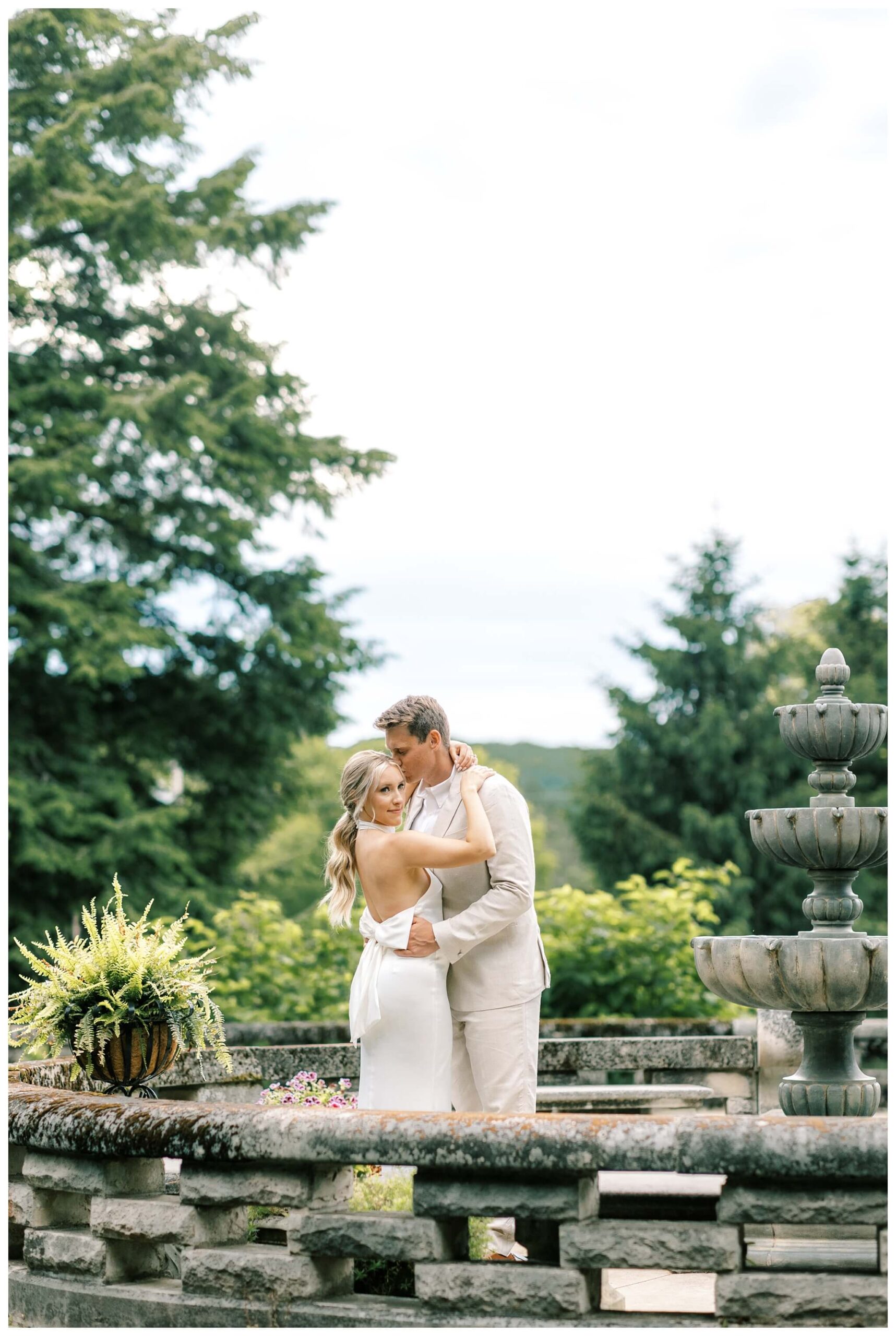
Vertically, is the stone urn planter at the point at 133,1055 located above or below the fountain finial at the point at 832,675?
below

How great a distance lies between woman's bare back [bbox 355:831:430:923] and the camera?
16.6 feet

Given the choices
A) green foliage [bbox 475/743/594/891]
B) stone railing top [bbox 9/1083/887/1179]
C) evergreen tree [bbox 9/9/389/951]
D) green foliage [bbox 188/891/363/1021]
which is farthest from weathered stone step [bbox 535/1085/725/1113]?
green foliage [bbox 475/743/594/891]

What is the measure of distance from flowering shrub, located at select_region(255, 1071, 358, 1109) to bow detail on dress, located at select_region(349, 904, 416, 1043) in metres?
0.89

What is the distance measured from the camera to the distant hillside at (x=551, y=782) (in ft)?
181

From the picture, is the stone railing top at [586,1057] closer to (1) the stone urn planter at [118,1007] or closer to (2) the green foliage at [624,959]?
(1) the stone urn planter at [118,1007]

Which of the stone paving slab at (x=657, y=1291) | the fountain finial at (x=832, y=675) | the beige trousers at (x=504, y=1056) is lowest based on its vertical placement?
the stone paving slab at (x=657, y=1291)

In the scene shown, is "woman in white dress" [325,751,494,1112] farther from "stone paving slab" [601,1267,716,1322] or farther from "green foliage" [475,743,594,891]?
"green foliage" [475,743,594,891]

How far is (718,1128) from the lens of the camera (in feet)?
11.9

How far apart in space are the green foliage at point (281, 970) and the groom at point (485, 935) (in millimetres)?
5294

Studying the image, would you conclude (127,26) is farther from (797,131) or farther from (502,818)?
(502,818)

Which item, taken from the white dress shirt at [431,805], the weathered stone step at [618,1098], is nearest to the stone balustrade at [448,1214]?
the white dress shirt at [431,805]

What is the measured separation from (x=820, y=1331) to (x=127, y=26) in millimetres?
17954

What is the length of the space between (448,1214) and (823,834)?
2337 millimetres

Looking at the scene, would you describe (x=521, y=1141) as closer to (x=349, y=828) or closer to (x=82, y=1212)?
(x=349, y=828)
